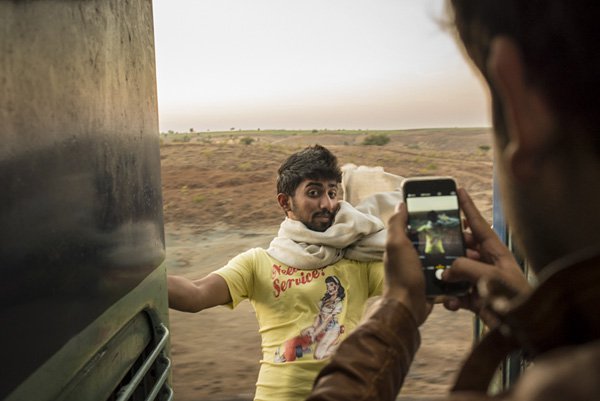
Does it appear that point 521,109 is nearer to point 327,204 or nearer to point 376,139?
point 327,204

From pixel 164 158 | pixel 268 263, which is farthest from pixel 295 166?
pixel 164 158

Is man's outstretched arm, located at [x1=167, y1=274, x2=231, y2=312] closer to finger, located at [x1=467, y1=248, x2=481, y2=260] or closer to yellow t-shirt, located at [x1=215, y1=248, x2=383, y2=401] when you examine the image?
yellow t-shirt, located at [x1=215, y1=248, x2=383, y2=401]

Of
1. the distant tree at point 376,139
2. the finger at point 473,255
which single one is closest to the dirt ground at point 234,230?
the distant tree at point 376,139

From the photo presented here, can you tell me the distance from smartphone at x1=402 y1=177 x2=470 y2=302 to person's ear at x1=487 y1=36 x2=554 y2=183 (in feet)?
1.93

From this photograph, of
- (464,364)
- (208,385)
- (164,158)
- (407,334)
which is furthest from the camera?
(164,158)

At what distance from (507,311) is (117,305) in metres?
0.73

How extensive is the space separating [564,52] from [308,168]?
2.12m

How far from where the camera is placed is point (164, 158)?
1827cm

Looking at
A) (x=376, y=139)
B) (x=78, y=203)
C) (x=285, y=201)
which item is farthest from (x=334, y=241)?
(x=376, y=139)

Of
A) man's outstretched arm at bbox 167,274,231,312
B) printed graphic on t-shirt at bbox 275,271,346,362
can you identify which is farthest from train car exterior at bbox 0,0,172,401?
printed graphic on t-shirt at bbox 275,271,346,362

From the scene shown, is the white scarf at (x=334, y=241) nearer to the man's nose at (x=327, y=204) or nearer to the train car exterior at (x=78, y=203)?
the man's nose at (x=327, y=204)

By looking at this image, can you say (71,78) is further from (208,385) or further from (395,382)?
(208,385)

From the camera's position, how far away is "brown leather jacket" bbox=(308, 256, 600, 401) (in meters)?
0.42

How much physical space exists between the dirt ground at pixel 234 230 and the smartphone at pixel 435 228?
3314 millimetres
